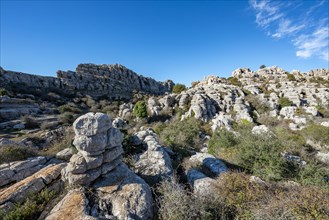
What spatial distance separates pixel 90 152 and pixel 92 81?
2142 inches

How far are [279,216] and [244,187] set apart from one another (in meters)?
1.34

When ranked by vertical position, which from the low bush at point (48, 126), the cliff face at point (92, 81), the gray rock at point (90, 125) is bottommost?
the low bush at point (48, 126)

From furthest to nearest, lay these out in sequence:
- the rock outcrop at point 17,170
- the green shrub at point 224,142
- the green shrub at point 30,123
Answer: the green shrub at point 30,123 < the green shrub at point 224,142 < the rock outcrop at point 17,170

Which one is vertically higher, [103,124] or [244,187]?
[103,124]

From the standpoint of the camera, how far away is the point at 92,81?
54219 mm

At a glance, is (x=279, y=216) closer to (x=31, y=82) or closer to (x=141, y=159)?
(x=141, y=159)

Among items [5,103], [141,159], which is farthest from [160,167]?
[5,103]

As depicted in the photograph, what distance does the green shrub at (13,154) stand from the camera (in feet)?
23.8

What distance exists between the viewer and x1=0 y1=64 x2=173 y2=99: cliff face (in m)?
43.8

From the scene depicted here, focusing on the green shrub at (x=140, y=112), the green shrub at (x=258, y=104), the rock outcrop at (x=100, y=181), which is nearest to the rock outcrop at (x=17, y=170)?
the rock outcrop at (x=100, y=181)

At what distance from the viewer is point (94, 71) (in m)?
61.0

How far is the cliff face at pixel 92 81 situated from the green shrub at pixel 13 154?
1523 inches

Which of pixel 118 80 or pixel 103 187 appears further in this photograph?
pixel 118 80

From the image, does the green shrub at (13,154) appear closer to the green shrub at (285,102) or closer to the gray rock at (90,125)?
the gray rock at (90,125)
